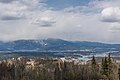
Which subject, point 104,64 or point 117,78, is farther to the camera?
point 117,78

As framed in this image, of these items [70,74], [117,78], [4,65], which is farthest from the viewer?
[4,65]

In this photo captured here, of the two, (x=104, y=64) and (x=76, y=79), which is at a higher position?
(x=104, y=64)

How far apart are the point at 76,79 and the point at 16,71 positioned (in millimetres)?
29155

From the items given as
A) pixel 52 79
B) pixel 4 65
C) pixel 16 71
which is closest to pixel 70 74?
pixel 52 79

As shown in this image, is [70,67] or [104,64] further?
[70,67]

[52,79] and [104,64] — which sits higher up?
[104,64]

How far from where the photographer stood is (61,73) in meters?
144

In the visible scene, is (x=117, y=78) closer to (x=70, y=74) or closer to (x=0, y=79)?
(x=70, y=74)

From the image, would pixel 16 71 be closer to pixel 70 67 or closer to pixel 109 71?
pixel 70 67

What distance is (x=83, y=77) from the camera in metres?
143

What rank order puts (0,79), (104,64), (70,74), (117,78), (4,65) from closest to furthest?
(104,64) < (117,78) < (0,79) < (70,74) < (4,65)

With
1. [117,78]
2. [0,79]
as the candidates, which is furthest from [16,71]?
[117,78]

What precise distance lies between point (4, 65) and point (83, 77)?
40.9m

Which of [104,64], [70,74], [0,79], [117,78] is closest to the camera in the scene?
[104,64]
